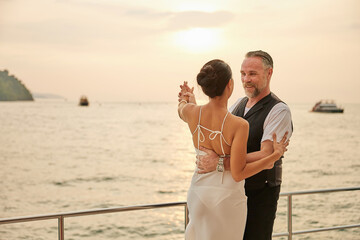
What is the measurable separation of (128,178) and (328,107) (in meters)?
65.3

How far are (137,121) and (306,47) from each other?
39.7 metres

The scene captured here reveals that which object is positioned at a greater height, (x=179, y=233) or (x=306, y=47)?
(x=306, y=47)

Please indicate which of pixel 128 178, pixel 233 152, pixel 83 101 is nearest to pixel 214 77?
pixel 233 152

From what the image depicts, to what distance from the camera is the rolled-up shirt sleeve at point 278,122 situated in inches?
78.7

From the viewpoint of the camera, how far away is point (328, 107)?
90.6 metres

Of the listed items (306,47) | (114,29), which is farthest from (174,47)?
(306,47)

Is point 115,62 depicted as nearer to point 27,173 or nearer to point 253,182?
point 27,173

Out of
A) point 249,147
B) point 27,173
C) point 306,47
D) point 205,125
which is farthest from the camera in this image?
point 306,47

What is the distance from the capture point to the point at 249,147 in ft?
7.03

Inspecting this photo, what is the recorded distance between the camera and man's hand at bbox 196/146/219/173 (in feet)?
6.09

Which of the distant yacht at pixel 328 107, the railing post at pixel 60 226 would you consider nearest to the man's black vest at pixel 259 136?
the railing post at pixel 60 226

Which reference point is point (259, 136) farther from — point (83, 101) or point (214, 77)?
point (83, 101)

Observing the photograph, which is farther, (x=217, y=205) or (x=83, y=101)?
(x=83, y=101)

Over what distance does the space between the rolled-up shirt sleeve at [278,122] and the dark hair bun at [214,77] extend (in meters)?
0.36
